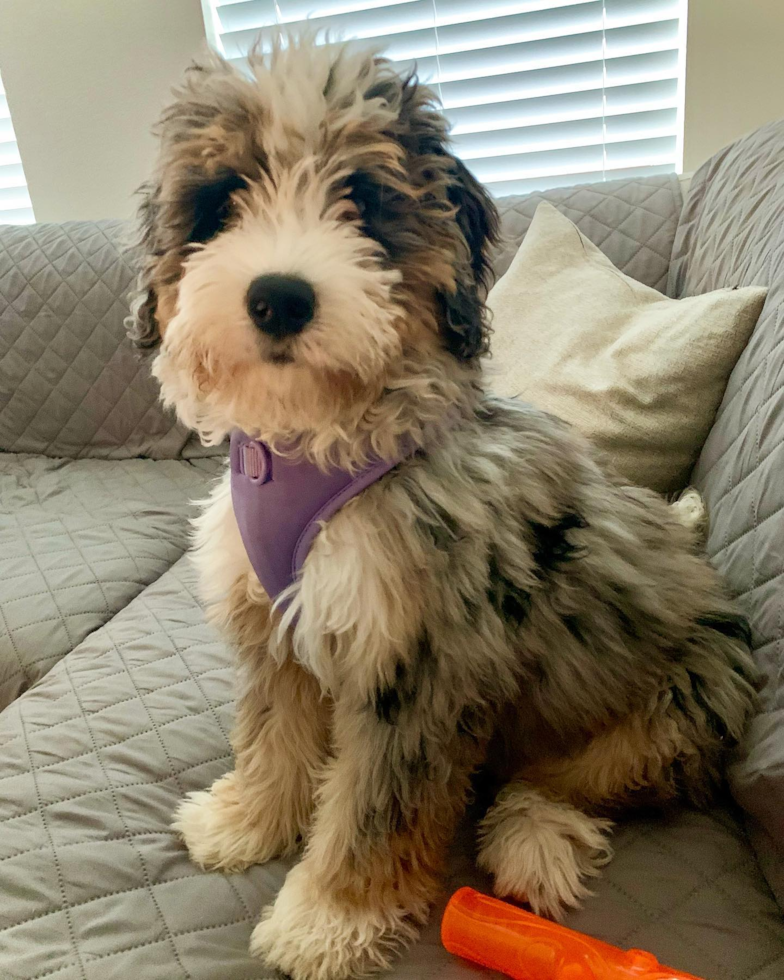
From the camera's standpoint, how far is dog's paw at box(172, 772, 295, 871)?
1276mm

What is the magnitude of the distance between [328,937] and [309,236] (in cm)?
95

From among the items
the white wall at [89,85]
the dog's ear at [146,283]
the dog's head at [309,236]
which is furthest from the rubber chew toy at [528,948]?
the white wall at [89,85]

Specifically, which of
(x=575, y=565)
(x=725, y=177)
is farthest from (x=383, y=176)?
(x=725, y=177)

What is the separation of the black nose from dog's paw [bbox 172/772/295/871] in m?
0.83

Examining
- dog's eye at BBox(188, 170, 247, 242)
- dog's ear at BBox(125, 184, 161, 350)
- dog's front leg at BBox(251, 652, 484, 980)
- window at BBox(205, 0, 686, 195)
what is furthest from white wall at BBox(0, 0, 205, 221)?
dog's front leg at BBox(251, 652, 484, 980)

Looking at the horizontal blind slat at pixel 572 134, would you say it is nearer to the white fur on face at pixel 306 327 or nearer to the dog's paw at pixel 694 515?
the dog's paw at pixel 694 515

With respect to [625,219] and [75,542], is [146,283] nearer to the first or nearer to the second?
[75,542]

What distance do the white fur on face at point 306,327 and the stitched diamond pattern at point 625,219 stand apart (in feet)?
4.10

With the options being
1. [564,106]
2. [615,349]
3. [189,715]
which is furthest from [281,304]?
[564,106]

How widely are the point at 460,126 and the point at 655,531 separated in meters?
2.04

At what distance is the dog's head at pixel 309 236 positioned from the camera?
947mm

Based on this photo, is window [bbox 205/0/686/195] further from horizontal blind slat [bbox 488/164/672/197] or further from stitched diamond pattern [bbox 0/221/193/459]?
stitched diamond pattern [bbox 0/221/193/459]

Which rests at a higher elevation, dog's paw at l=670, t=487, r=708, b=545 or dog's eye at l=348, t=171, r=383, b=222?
dog's eye at l=348, t=171, r=383, b=222

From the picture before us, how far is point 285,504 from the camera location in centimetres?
113
